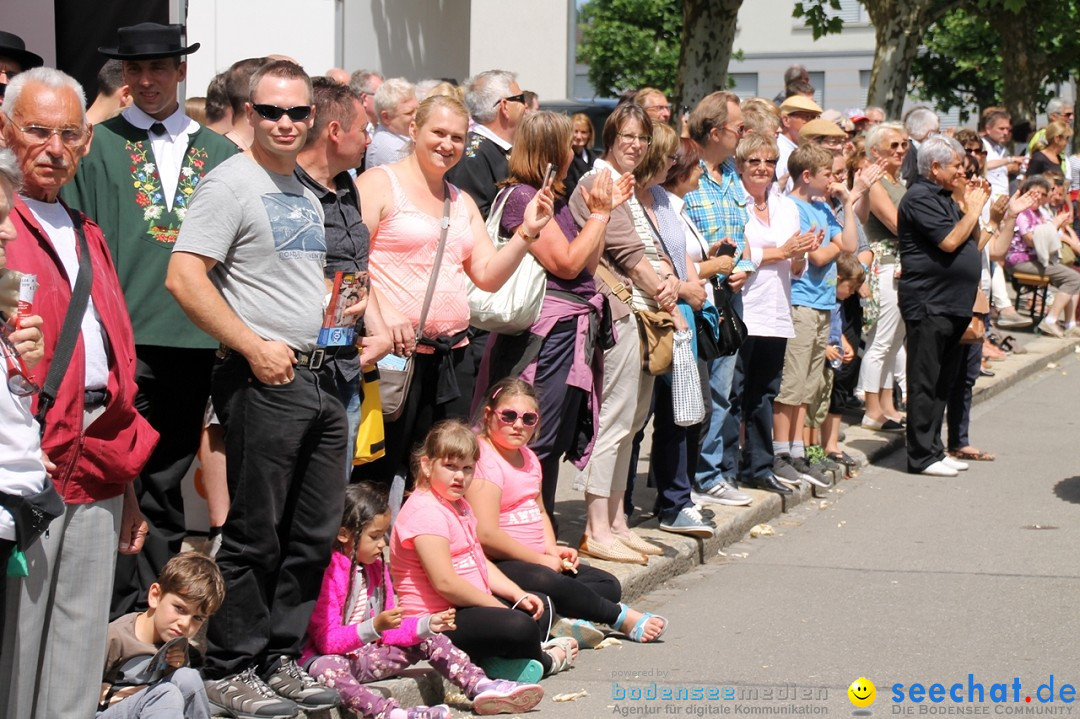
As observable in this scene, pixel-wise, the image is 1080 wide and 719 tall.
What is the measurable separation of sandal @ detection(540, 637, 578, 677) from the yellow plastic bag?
38.5 inches

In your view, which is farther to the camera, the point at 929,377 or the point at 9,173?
the point at 929,377

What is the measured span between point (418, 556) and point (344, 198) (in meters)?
1.30

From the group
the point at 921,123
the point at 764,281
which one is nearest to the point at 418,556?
the point at 764,281

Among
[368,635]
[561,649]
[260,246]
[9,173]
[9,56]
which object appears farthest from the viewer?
[561,649]

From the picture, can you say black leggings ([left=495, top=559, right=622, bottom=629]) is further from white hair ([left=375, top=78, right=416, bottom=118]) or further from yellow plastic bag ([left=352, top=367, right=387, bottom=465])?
white hair ([left=375, top=78, right=416, bottom=118])

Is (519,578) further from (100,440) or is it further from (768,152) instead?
(768,152)

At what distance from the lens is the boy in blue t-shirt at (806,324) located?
922 cm

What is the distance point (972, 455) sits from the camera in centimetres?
1075

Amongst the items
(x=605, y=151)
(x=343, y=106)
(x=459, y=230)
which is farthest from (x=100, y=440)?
(x=605, y=151)

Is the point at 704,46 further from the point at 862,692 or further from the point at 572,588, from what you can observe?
the point at 862,692

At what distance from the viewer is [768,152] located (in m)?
8.62

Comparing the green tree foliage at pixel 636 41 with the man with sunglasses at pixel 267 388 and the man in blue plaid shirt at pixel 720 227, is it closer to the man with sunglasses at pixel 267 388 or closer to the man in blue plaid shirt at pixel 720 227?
the man in blue plaid shirt at pixel 720 227

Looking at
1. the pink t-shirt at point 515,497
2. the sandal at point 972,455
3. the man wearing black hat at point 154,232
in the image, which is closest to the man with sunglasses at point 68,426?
the man wearing black hat at point 154,232

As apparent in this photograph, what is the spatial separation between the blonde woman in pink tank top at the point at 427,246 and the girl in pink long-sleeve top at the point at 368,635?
694mm
